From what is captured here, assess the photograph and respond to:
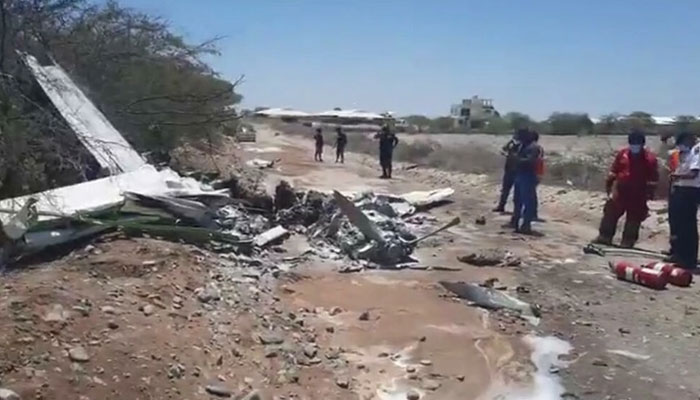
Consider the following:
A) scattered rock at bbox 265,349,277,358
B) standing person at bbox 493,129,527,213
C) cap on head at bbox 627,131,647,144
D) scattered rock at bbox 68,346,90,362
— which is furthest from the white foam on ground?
standing person at bbox 493,129,527,213

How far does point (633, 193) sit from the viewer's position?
10.4 meters

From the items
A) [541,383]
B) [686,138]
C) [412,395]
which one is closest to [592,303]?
[541,383]

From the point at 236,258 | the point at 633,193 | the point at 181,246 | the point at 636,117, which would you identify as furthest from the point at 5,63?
the point at 636,117

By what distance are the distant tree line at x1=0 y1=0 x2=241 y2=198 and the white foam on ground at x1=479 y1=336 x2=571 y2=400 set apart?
13.1 ft

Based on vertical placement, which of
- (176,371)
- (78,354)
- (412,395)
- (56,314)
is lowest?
(412,395)

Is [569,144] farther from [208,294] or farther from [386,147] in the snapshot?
[208,294]

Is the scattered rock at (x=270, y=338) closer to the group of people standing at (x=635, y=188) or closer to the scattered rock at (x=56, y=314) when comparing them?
the scattered rock at (x=56, y=314)

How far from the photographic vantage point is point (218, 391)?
16.2ft

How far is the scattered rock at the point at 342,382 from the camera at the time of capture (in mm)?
5371

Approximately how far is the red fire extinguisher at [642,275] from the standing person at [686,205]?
27.4 inches

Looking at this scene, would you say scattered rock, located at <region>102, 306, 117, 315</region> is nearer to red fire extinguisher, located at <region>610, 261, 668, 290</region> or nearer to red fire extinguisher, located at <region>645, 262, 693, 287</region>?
red fire extinguisher, located at <region>610, 261, 668, 290</region>

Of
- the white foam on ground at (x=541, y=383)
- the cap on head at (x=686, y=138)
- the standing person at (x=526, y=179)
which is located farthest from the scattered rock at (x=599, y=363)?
the standing person at (x=526, y=179)

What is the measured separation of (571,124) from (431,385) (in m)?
65.0

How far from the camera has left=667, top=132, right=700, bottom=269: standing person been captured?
9094mm
